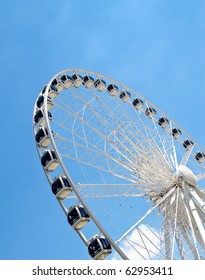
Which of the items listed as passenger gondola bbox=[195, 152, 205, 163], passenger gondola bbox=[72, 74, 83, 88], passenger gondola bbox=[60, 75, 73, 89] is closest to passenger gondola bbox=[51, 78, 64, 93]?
passenger gondola bbox=[60, 75, 73, 89]

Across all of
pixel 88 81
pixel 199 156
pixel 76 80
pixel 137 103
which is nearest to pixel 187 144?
pixel 199 156

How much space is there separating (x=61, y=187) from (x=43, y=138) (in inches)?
134

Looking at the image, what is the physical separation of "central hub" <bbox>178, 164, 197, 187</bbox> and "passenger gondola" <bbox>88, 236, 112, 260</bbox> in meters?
8.86

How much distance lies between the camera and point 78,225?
2094 centimetres

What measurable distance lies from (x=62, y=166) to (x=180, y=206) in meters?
8.35

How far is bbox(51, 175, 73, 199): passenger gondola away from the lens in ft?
71.7

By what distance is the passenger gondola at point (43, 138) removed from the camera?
79.9ft

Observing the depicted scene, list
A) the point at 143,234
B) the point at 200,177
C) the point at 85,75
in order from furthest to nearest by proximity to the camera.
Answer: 1. the point at 85,75
2. the point at 200,177
3. the point at 143,234

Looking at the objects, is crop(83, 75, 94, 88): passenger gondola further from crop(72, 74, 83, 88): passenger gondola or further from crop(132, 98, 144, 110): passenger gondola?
crop(132, 98, 144, 110): passenger gondola

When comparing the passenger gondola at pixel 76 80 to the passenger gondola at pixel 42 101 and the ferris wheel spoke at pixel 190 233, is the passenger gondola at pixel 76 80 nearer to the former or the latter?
the passenger gondola at pixel 42 101

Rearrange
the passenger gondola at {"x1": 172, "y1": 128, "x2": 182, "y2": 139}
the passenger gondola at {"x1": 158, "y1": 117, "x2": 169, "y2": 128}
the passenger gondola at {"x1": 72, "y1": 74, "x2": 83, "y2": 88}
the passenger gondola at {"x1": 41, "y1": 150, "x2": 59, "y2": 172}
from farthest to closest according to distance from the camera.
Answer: the passenger gondola at {"x1": 172, "y1": 128, "x2": 182, "y2": 139}, the passenger gondola at {"x1": 158, "y1": 117, "x2": 169, "y2": 128}, the passenger gondola at {"x1": 72, "y1": 74, "x2": 83, "y2": 88}, the passenger gondola at {"x1": 41, "y1": 150, "x2": 59, "y2": 172}

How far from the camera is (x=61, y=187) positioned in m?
21.9
